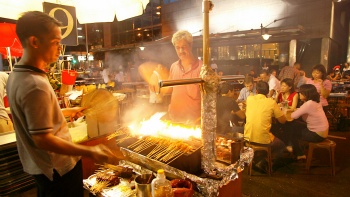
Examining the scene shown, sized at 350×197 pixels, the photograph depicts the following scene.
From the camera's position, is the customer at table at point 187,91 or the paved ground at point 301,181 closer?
the customer at table at point 187,91

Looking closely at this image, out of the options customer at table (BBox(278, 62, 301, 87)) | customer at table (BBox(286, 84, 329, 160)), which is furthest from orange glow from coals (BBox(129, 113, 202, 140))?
customer at table (BBox(278, 62, 301, 87))

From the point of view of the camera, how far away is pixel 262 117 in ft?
15.8

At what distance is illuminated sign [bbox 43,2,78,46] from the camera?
437 cm

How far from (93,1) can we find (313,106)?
17.7ft

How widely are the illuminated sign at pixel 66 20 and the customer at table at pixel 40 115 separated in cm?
284

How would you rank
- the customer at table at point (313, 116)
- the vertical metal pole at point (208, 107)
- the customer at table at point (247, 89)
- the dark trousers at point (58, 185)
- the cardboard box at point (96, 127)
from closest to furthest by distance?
the dark trousers at point (58, 185)
the vertical metal pole at point (208, 107)
the cardboard box at point (96, 127)
the customer at table at point (313, 116)
the customer at table at point (247, 89)

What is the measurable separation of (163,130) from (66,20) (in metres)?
3.23

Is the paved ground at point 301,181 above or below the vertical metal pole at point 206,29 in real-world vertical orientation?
below

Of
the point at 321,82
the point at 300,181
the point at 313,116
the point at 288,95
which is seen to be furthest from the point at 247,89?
the point at 300,181

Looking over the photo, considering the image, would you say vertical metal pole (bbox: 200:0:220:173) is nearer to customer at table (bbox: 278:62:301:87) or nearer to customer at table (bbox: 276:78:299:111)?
customer at table (bbox: 276:78:299:111)

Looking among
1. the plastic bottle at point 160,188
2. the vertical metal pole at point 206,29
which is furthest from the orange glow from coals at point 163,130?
the vertical metal pole at point 206,29

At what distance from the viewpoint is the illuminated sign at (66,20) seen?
4371mm

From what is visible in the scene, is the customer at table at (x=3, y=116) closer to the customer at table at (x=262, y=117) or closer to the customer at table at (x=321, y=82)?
the customer at table at (x=262, y=117)

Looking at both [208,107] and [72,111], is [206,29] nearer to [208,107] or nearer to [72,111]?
[208,107]
